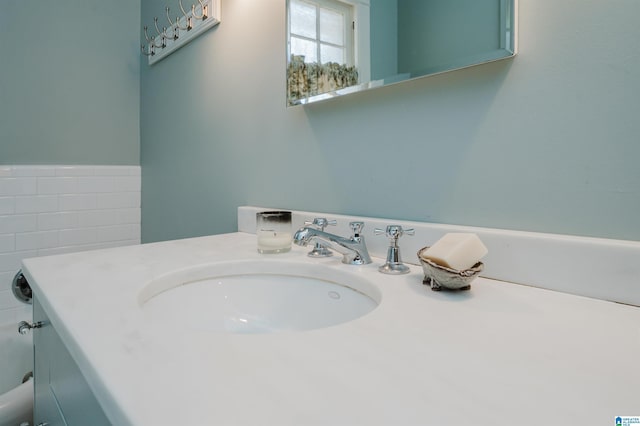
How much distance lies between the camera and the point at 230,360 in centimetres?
37

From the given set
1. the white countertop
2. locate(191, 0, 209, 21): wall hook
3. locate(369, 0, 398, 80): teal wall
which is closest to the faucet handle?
the white countertop

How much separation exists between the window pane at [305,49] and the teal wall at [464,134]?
0.08 m

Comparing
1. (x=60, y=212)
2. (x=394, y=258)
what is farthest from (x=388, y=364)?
(x=60, y=212)

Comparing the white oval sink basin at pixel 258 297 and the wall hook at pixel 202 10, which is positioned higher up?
the wall hook at pixel 202 10

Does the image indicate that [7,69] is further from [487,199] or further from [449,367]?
[449,367]

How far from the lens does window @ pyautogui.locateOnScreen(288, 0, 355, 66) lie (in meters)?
0.94

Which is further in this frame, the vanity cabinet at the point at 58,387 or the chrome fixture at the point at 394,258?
the chrome fixture at the point at 394,258

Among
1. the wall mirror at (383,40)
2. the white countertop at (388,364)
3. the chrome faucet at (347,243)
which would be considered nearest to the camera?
the white countertop at (388,364)

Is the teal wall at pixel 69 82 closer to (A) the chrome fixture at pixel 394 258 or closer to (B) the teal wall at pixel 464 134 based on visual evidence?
(B) the teal wall at pixel 464 134

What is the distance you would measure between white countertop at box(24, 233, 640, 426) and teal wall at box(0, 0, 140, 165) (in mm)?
1658

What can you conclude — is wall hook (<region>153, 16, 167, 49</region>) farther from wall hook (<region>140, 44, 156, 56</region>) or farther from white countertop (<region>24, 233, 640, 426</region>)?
white countertop (<region>24, 233, 640, 426</region>)

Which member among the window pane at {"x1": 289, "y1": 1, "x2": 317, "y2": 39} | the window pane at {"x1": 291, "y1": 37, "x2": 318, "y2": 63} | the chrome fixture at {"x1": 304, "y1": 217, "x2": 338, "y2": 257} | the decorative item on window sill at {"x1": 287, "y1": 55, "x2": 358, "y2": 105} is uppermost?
the window pane at {"x1": 289, "y1": 1, "x2": 317, "y2": 39}

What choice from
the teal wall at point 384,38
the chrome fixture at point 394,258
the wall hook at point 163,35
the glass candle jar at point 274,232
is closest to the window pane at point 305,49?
the teal wall at point 384,38

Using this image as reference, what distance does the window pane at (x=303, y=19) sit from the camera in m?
1.02
